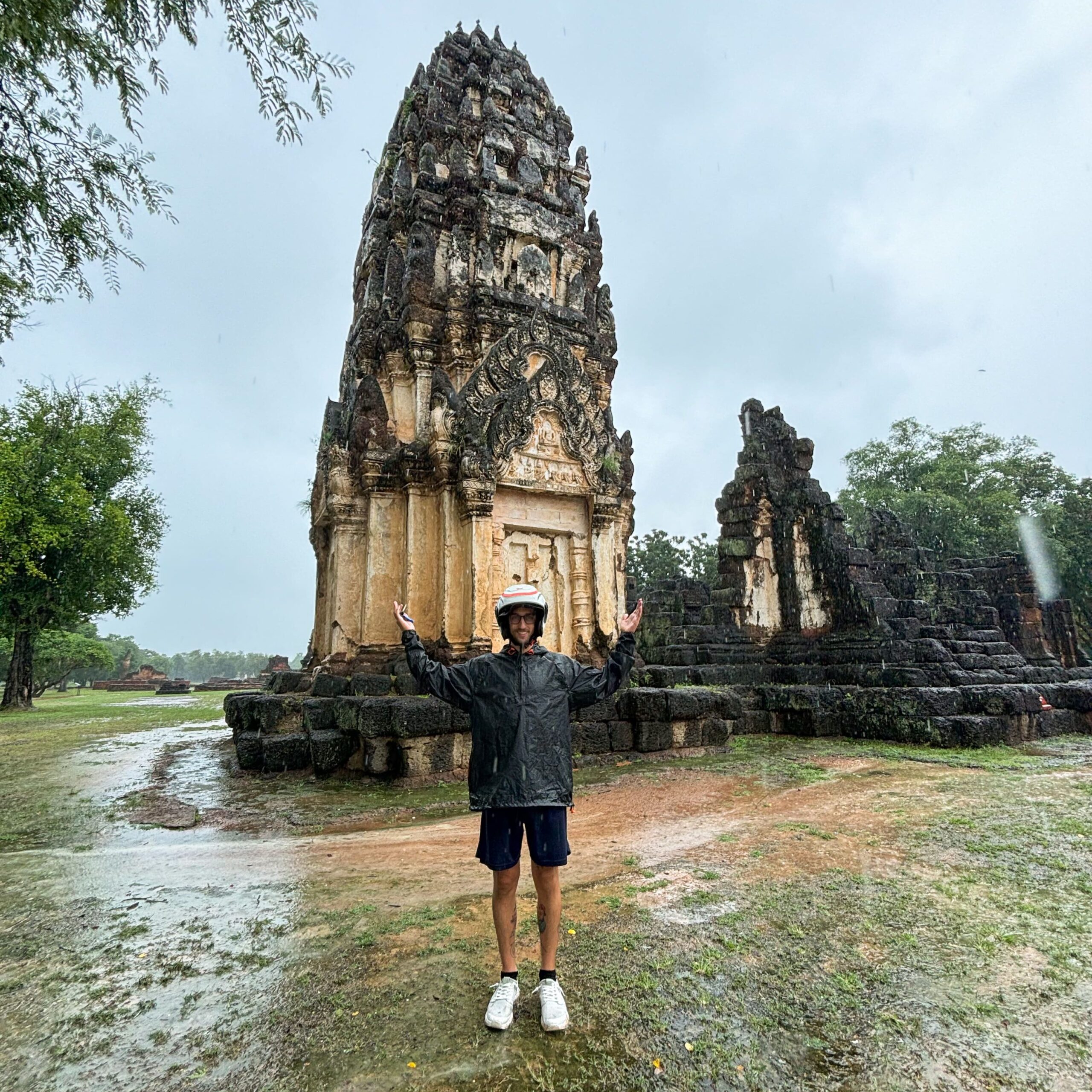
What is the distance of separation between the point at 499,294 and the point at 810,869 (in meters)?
8.17

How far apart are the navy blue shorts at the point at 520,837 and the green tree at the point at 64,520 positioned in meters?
21.5

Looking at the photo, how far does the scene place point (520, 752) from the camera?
2525 millimetres

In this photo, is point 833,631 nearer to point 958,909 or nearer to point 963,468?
point 958,909

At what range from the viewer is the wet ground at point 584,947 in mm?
2070

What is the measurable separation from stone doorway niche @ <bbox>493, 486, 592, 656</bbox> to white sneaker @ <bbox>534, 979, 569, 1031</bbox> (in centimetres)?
612

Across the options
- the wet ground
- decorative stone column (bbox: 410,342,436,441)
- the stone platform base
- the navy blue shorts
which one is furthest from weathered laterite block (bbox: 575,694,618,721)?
the navy blue shorts

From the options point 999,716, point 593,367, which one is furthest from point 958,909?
A: point 593,367

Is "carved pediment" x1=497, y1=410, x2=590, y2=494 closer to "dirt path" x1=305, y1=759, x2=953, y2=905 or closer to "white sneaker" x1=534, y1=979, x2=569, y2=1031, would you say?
"dirt path" x1=305, y1=759, x2=953, y2=905

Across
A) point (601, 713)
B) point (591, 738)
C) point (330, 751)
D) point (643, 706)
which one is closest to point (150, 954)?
point (330, 751)

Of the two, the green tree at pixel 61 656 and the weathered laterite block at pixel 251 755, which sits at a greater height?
the green tree at pixel 61 656

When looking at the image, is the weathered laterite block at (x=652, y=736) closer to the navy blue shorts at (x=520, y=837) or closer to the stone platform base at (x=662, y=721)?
the stone platform base at (x=662, y=721)

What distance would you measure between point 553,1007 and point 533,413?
723 centimetres

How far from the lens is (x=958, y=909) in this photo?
3.18 meters

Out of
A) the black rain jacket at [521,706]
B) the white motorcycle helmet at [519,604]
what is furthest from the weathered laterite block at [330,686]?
the white motorcycle helmet at [519,604]
